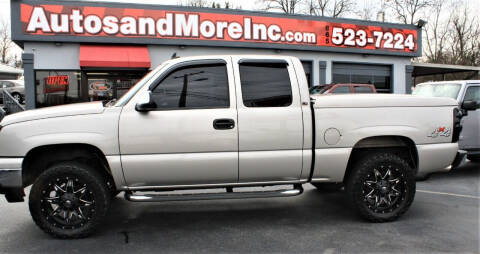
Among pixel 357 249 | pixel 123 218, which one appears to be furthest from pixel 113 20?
pixel 357 249

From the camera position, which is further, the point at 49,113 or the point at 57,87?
the point at 57,87

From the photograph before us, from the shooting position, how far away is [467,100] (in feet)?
25.4

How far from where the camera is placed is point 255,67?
14.6ft

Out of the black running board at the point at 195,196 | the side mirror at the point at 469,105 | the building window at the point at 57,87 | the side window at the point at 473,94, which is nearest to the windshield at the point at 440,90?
the side window at the point at 473,94

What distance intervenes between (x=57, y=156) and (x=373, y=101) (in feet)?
12.1

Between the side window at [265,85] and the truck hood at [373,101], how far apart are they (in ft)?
1.27

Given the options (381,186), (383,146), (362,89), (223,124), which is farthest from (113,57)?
(381,186)

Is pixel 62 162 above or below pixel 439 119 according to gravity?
below

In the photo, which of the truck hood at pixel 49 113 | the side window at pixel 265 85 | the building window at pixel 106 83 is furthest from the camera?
the building window at pixel 106 83

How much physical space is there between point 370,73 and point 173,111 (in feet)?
58.7

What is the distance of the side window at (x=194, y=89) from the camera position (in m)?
4.20

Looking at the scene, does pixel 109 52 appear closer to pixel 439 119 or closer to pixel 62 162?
pixel 62 162

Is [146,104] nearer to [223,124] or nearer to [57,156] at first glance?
[223,124]

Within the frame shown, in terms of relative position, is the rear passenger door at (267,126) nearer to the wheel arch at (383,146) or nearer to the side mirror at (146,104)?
the wheel arch at (383,146)
